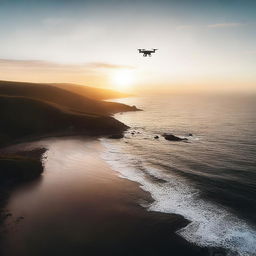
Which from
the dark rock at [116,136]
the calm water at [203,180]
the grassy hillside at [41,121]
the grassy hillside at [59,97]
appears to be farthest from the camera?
the grassy hillside at [59,97]

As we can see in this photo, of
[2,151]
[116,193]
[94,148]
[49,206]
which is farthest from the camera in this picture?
[94,148]

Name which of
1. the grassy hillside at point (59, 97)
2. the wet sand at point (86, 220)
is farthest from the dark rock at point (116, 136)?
the grassy hillside at point (59, 97)

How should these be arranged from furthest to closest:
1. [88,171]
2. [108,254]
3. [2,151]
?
[2,151] → [88,171] → [108,254]

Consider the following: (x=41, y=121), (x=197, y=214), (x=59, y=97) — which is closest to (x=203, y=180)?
(x=197, y=214)

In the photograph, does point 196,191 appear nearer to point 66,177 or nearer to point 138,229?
point 138,229

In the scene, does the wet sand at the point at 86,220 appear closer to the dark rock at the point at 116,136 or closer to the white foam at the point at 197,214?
the white foam at the point at 197,214

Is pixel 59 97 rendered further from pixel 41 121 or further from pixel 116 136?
pixel 116 136

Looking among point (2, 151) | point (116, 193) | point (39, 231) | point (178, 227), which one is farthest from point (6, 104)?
point (178, 227)
